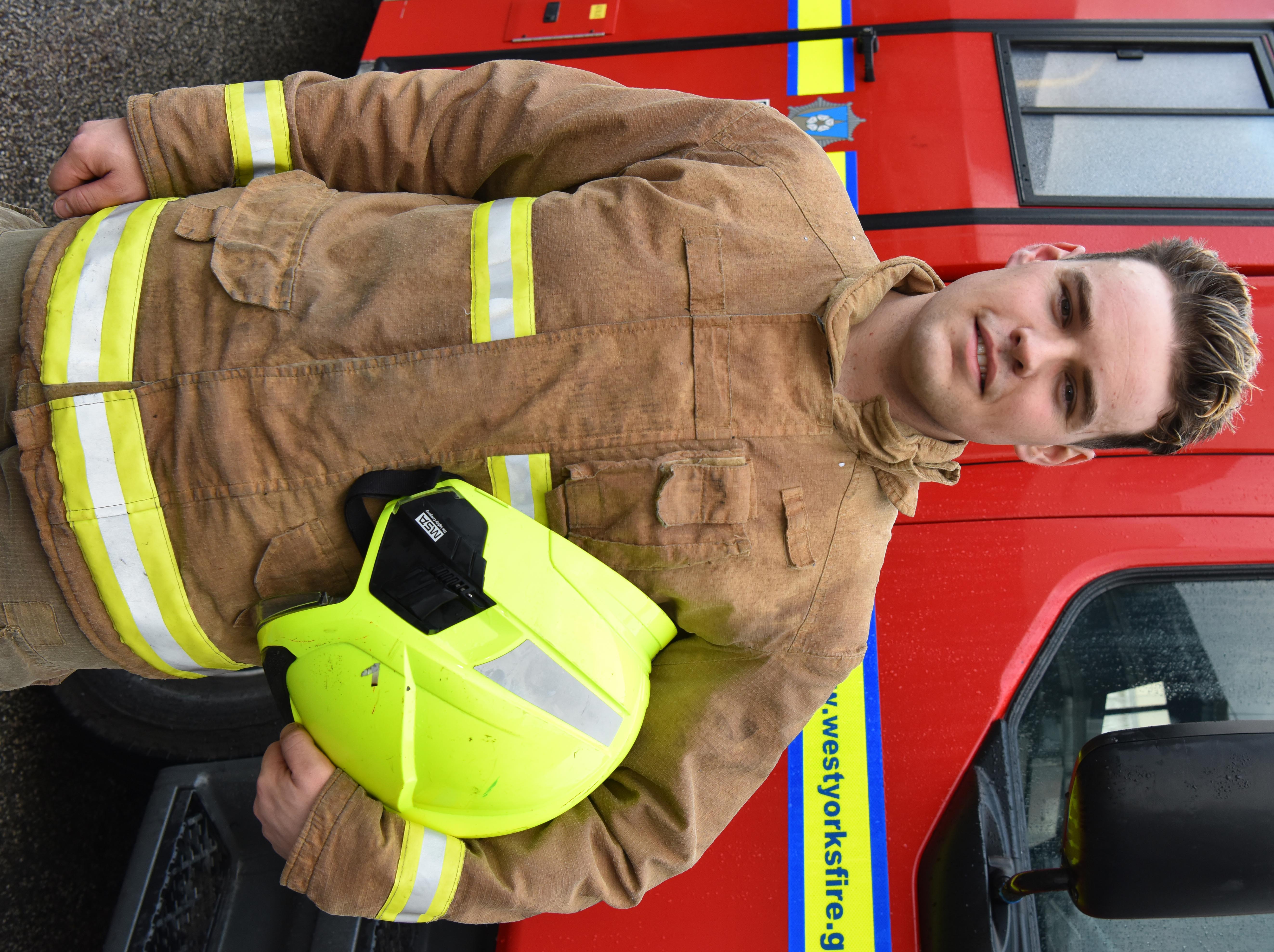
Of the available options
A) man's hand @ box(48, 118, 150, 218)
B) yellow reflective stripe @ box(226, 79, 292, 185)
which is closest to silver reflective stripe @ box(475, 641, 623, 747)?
yellow reflective stripe @ box(226, 79, 292, 185)

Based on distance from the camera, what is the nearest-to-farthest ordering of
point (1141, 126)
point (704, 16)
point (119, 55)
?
1. point (1141, 126)
2. point (704, 16)
3. point (119, 55)

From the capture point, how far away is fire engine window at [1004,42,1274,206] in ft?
6.22

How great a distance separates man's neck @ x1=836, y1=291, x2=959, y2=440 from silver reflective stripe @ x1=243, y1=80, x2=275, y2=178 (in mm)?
977

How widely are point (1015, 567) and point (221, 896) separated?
164 centimetres

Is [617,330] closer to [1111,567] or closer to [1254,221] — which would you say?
[1111,567]

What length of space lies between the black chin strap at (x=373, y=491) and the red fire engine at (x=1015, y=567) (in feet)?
2.45

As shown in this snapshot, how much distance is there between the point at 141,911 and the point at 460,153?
4.66 ft

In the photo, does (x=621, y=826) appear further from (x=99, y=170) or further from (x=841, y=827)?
(x=99, y=170)

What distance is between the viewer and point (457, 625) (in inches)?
44.4

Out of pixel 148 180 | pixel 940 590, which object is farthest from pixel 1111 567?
pixel 148 180

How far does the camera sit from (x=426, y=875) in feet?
3.90

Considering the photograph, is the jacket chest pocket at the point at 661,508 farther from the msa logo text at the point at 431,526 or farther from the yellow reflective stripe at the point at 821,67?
the yellow reflective stripe at the point at 821,67

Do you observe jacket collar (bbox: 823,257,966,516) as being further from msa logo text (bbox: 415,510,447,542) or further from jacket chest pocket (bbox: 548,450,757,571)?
msa logo text (bbox: 415,510,447,542)

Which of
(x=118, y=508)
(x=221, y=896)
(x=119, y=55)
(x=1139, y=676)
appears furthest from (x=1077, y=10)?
(x=221, y=896)
